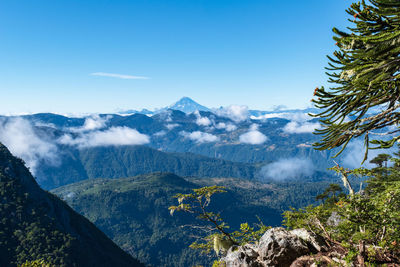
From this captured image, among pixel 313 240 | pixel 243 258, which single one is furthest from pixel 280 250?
pixel 243 258

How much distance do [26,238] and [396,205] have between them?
243390 mm

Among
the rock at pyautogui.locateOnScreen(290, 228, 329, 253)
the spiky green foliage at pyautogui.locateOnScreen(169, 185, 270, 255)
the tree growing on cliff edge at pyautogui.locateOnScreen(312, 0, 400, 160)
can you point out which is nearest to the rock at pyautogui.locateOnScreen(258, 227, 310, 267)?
the rock at pyautogui.locateOnScreen(290, 228, 329, 253)

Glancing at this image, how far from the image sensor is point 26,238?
185m

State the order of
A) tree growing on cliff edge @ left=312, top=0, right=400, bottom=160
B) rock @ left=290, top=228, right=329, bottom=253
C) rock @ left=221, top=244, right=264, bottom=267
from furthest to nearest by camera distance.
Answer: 1. rock @ left=221, top=244, right=264, bottom=267
2. rock @ left=290, top=228, right=329, bottom=253
3. tree growing on cliff edge @ left=312, top=0, right=400, bottom=160

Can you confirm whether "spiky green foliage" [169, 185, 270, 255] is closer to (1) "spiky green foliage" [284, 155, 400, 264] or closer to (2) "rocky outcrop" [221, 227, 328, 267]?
(2) "rocky outcrop" [221, 227, 328, 267]

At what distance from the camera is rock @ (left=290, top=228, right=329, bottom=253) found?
47.4 ft

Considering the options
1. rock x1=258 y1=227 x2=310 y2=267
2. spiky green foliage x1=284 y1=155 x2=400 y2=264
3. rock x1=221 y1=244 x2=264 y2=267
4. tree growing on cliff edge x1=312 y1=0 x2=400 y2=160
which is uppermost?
tree growing on cliff edge x1=312 y1=0 x2=400 y2=160

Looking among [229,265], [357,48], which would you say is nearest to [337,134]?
[357,48]

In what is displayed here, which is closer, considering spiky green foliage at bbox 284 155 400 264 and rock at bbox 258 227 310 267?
spiky green foliage at bbox 284 155 400 264

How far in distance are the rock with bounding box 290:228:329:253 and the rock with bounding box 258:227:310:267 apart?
37 centimetres

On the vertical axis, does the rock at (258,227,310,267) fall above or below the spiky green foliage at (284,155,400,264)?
below

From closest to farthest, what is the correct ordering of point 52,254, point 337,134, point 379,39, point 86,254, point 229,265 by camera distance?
point 379,39
point 337,134
point 229,265
point 52,254
point 86,254

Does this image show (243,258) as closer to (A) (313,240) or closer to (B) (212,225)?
(B) (212,225)

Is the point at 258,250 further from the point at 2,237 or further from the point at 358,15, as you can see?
the point at 2,237
